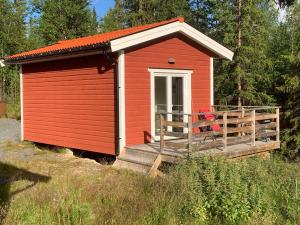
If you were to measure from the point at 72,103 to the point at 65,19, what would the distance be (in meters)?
18.0

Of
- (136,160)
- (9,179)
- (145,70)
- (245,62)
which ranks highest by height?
(245,62)

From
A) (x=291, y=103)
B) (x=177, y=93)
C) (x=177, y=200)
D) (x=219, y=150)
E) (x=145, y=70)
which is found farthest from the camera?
(x=291, y=103)

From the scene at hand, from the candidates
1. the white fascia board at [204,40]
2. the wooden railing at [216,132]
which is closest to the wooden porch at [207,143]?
the wooden railing at [216,132]

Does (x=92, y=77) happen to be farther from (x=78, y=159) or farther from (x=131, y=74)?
(x=78, y=159)

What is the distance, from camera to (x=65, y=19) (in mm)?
29266

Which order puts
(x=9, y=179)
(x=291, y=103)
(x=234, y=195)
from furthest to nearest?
(x=291, y=103)
(x=9, y=179)
(x=234, y=195)

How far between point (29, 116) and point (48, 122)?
4.50ft

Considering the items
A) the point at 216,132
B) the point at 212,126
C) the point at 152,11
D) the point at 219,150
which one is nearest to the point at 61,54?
A: the point at 212,126

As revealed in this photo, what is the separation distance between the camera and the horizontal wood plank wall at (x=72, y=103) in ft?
37.6

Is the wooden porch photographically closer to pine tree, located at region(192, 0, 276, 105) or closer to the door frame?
the door frame

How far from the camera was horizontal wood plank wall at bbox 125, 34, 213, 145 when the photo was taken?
36.8 feet

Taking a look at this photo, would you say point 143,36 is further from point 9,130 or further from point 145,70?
point 9,130

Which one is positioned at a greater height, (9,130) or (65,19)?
(65,19)

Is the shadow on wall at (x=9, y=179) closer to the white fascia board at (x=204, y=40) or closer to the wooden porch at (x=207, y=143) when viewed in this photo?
the wooden porch at (x=207, y=143)
